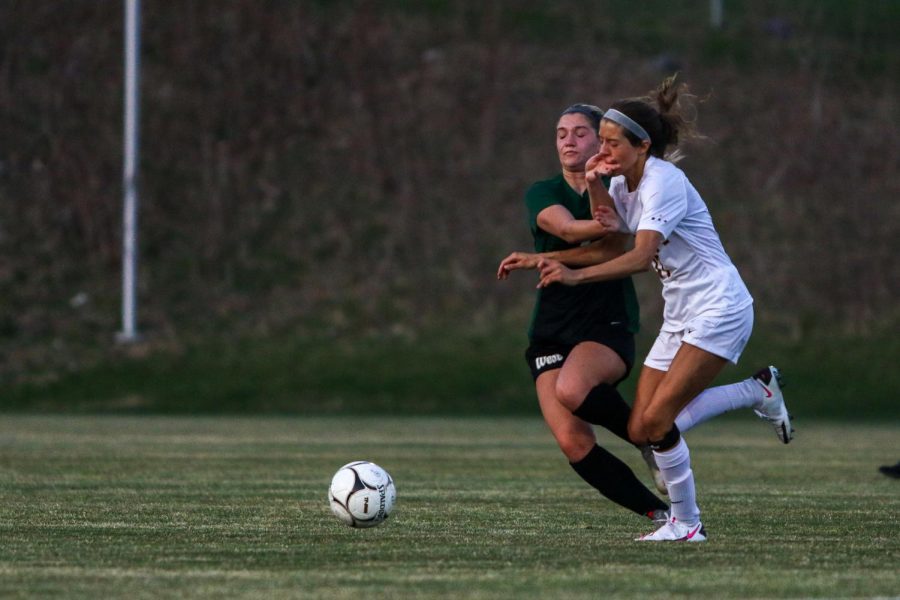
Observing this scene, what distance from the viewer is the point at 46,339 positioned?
2933cm

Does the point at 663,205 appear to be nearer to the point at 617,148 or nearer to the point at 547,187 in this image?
the point at 617,148

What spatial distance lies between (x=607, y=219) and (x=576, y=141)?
0.60 metres

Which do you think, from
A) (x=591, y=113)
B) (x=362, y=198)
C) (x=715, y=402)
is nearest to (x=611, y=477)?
(x=715, y=402)

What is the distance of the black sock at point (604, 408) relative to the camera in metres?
7.25

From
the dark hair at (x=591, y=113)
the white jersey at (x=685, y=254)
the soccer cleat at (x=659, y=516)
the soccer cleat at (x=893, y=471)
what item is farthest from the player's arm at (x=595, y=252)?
the soccer cleat at (x=893, y=471)

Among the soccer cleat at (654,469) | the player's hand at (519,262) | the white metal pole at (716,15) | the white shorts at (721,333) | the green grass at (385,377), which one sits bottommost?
the green grass at (385,377)

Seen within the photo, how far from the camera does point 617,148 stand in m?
7.00

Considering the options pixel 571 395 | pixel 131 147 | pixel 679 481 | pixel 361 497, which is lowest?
pixel 361 497

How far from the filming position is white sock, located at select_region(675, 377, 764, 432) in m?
7.51

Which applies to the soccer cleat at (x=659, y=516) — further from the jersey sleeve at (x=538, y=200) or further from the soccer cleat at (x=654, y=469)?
the jersey sleeve at (x=538, y=200)

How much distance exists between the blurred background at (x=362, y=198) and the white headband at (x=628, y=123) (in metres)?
19.9

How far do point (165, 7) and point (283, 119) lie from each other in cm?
405

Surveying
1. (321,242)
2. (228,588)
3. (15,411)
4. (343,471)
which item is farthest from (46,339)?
(228,588)

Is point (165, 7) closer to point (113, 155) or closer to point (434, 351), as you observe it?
point (113, 155)
